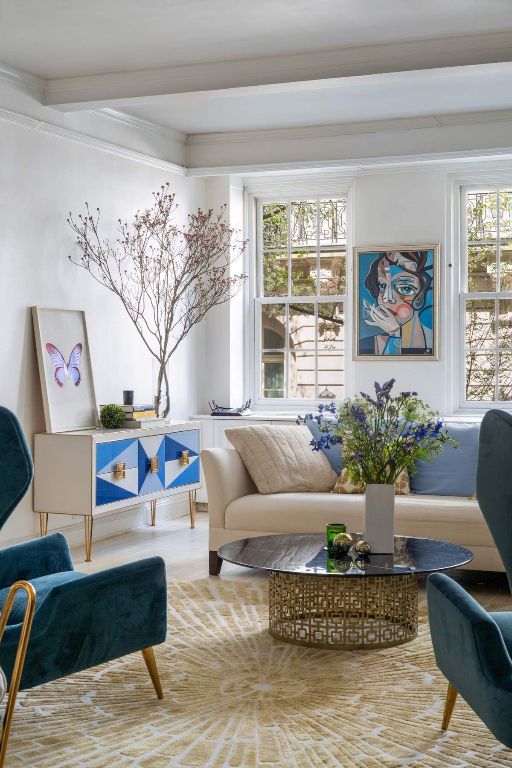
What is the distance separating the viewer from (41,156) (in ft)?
20.3

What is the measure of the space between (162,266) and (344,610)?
3677 millimetres

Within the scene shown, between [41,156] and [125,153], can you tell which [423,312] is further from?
[41,156]

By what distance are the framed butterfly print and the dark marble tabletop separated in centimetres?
192

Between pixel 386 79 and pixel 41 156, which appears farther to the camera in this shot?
pixel 41 156

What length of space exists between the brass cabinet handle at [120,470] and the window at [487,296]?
294 centimetres

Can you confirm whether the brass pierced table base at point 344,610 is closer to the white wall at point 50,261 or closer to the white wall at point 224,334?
the white wall at point 50,261

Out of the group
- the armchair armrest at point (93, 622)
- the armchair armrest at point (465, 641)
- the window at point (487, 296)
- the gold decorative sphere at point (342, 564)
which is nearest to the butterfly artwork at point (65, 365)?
the gold decorative sphere at point (342, 564)

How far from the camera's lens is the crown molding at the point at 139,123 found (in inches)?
268

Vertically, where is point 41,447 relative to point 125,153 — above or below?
below

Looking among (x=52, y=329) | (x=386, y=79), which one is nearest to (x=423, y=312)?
(x=386, y=79)

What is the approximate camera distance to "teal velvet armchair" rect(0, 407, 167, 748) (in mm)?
3086

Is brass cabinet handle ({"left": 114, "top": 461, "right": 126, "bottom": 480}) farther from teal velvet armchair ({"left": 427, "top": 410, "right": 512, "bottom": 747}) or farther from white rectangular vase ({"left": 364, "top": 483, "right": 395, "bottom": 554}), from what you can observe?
teal velvet armchair ({"left": 427, "top": 410, "right": 512, "bottom": 747})

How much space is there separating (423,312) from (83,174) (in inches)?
111

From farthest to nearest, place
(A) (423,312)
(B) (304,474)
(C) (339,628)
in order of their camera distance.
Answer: (A) (423,312), (B) (304,474), (C) (339,628)
